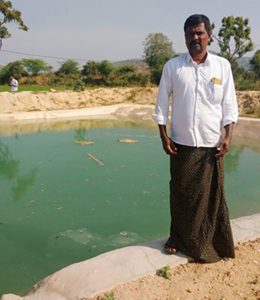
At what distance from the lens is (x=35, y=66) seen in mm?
24266

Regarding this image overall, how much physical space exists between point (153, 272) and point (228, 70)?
4.30 ft

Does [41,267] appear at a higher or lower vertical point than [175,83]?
lower

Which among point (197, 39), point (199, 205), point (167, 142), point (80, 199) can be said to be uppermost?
point (197, 39)

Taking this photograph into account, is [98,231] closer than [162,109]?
No

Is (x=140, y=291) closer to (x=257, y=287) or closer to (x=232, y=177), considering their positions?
(x=257, y=287)

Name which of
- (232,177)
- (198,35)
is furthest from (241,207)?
(198,35)

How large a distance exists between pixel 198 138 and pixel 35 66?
76.7 feet

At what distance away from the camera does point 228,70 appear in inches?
91.4

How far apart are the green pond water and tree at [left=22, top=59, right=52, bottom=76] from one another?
15.0 meters

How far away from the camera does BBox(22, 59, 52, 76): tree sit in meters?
23.5

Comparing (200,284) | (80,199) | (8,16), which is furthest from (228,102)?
(8,16)

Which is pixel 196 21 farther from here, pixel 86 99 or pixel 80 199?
pixel 86 99

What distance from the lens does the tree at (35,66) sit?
23536 mm

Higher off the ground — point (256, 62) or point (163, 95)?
point (256, 62)
